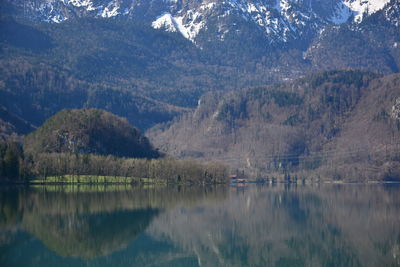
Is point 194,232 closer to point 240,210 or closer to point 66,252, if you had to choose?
point 66,252

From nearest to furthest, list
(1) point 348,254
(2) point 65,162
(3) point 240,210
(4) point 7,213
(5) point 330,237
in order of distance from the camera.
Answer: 1. (1) point 348,254
2. (5) point 330,237
3. (4) point 7,213
4. (3) point 240,210
5. (2) point 65,162

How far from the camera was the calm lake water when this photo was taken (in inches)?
2256

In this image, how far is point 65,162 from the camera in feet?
593

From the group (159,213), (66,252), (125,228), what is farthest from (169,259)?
(159,213)

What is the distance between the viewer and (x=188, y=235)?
73312 millimetres

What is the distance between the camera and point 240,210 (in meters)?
102

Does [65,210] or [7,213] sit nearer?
[7,213]

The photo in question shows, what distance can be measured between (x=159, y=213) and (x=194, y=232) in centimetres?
1679

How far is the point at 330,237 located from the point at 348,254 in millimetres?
10670

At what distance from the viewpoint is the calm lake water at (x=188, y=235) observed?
5731cm

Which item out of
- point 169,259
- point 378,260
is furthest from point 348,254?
point 169,259

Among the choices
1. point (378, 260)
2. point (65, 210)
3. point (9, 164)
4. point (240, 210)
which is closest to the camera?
point (378, 260)

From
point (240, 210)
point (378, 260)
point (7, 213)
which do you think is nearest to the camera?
point (378, 260)

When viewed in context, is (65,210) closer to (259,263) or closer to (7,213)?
(7,213)
